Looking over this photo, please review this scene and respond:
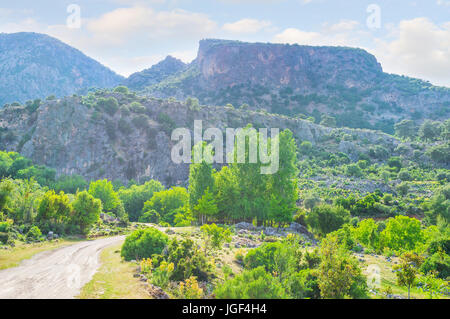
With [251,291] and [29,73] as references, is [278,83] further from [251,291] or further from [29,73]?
[251,291]

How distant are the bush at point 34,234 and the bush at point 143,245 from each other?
29.3ft

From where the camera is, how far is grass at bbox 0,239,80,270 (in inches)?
675

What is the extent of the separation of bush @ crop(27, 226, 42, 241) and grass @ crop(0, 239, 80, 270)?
902mm

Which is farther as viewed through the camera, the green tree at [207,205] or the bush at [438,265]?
the green tree at [207,205]

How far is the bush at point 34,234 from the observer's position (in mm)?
23672

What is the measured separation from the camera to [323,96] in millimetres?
148750

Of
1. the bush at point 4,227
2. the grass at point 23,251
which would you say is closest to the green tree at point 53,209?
the grass at point 23,251

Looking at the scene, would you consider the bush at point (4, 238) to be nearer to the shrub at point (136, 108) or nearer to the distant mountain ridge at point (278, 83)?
the shrub at point (136, 108)

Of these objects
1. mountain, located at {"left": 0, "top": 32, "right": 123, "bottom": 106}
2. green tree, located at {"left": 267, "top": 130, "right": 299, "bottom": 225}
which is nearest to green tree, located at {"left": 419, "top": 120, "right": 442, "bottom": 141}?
green tree, located at {"left": 267, "top": 130, "right": 299, "bottom": 225}

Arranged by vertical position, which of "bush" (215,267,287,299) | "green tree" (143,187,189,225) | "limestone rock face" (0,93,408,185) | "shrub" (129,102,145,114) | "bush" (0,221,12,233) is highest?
"shrub" (129,102,145,114)

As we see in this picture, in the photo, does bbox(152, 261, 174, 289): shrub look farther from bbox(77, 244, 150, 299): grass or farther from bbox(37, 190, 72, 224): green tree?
bbox(37, 190, 72, 224): green tree

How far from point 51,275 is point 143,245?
563 cm

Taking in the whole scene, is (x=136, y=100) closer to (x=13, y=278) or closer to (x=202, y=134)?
(x=202, y=134)

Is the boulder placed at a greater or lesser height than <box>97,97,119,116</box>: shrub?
lesser
